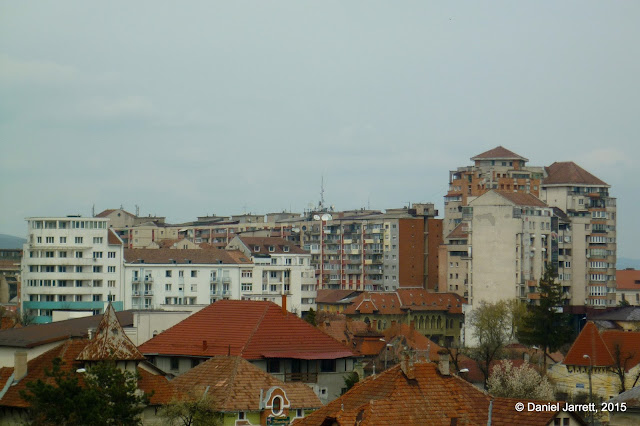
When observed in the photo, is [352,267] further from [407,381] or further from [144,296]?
[407,381]

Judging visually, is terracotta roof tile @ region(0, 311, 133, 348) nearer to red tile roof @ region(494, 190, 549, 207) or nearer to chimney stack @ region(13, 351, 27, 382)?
chimney stack @ region(13, 351, 27, 382)

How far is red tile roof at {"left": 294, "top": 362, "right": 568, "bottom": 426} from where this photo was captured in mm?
44031

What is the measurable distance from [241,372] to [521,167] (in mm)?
136622

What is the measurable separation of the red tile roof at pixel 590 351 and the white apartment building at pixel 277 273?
191 feet

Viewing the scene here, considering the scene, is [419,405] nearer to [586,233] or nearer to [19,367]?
[19,367]

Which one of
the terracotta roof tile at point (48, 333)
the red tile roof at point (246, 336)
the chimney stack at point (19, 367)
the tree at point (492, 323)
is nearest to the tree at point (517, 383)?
the red tile roof at point (246, 336)

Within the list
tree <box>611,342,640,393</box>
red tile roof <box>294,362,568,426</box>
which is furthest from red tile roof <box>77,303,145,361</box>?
tree <box>611,342,640,393</box>

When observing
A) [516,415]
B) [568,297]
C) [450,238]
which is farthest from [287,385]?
[450,238]

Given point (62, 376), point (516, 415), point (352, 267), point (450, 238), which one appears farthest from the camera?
point (352, 267)

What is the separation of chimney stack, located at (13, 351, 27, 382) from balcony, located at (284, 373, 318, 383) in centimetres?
1518

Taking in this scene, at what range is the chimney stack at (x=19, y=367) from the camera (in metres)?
59.4

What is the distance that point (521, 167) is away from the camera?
19212 centimetres

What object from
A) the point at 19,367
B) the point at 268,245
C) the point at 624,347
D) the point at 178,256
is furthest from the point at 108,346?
the point at 268,245

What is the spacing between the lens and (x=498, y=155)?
19350 cm
